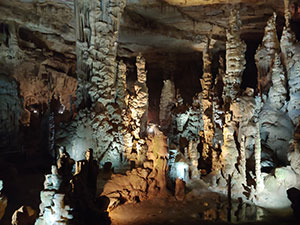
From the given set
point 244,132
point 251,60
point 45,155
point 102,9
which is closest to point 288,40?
point 244,132

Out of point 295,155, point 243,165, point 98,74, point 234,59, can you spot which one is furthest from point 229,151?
point 98,74

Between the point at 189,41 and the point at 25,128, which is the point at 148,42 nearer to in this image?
the point at 189,41

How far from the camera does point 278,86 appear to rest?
505 inches

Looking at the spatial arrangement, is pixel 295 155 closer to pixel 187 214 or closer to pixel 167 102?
pixel 187 214

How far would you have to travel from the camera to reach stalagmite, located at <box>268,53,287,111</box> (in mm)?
12703

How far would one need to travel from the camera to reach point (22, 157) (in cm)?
1315

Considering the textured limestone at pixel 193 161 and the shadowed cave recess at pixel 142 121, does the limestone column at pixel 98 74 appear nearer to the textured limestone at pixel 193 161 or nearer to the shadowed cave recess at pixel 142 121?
the shadowed cave recess at pixel 142 121

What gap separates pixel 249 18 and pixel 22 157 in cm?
1345

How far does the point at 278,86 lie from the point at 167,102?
7550 millimetres

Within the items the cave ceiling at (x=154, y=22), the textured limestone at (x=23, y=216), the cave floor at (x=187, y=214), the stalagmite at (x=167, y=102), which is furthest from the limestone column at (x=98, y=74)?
the stalagmite at (x=167, y=102)

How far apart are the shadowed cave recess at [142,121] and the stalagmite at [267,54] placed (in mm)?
66

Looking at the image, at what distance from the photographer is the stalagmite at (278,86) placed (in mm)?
12703

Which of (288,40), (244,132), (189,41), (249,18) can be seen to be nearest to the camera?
(244,132)

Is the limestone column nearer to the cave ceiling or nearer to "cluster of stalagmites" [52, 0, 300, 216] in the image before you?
"cluster of stalagmites" [52, 0, 300, 216]
